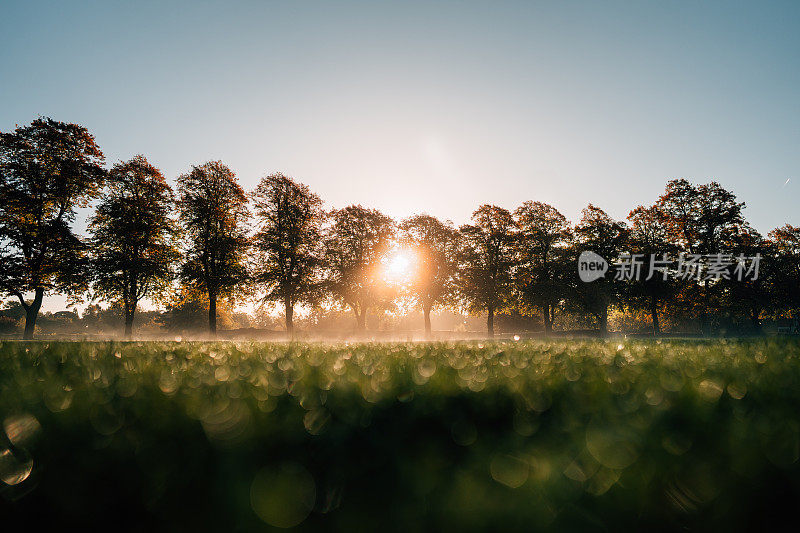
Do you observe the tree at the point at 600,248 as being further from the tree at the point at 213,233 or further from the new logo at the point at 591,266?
the tree at the point at 213,233

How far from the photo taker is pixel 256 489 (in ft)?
3.30

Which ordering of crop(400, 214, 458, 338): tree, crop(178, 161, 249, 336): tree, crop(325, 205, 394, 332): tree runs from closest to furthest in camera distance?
crop(178, 161, 249, 336): tree, crop(325, 205, 394, 332): tree, crop(400, 214, 458, 338): tree

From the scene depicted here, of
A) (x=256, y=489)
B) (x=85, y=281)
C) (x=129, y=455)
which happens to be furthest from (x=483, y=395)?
(x=85, y=281)

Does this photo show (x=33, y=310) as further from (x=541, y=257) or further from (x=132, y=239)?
(x=541, y=257)

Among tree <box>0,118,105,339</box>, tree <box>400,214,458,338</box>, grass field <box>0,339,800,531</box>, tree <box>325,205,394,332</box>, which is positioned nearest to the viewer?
grass field <box>0,339,800,531</box>

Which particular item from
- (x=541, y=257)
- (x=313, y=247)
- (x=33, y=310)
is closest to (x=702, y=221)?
(x=541, y=257)

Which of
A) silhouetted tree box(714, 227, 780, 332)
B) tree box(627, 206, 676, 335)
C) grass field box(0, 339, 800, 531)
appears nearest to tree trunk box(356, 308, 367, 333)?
tree box(627, 206, 676, 335)

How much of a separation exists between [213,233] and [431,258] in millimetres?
A: 23889

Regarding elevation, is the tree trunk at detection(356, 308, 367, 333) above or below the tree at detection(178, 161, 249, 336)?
below

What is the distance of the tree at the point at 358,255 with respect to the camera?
139 feet

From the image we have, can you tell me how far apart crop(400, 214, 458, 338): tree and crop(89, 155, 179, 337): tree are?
25606 millimetres

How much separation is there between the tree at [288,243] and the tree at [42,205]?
1366 centimetres

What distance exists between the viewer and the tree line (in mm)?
29031

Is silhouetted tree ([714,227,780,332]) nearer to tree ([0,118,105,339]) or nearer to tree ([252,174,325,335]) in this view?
tree ([252,174,325,335])
